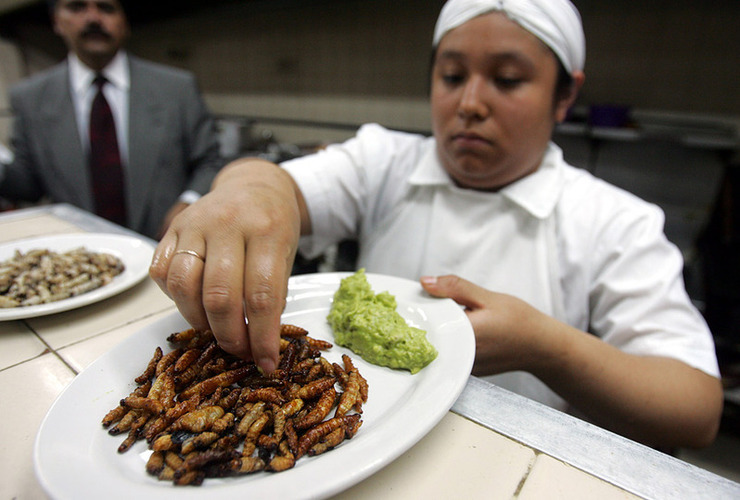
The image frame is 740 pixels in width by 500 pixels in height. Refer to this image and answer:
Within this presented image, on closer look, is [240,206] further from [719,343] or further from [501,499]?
[719,343]

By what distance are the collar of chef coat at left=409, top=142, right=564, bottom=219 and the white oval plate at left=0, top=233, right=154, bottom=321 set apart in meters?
0.91

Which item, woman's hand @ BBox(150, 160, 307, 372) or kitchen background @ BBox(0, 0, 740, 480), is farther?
kitchen background @ BBox(0, 0, 740, 480)

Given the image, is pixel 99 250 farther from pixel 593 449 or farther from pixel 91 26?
pixel 91 26

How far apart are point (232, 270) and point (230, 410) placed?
23 centimetres

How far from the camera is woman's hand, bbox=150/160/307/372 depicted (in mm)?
662

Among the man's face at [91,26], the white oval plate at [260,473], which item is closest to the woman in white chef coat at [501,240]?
the white oval plate at [260,473]

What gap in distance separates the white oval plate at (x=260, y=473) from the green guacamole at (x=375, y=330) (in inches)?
0.8

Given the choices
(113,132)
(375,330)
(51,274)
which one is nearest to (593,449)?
(375,330)

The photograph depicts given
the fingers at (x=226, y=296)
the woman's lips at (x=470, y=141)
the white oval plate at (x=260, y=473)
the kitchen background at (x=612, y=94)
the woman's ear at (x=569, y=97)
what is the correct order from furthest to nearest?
the kitchen background at (x=612, y=94), the woman's ear at (x=569, y=97), the woman's lips at (x=470, y=141), the fingers at (x=226, y=296), the white oval plate at (x=260, y=473)

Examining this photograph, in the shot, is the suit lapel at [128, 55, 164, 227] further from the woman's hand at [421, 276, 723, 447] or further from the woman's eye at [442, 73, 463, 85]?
the woman's hand at [421, 276, 723, 447]

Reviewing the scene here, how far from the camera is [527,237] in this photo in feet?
4.25

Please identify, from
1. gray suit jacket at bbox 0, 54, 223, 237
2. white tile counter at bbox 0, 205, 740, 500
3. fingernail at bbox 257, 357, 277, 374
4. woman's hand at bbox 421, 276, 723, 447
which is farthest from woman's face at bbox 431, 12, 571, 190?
gray suit jacket at bbox 0, 54, 223, 237

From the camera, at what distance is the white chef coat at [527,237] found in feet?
3.64

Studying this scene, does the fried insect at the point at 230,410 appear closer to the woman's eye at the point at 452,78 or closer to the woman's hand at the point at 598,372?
the woman's hand at the point at 598,372
